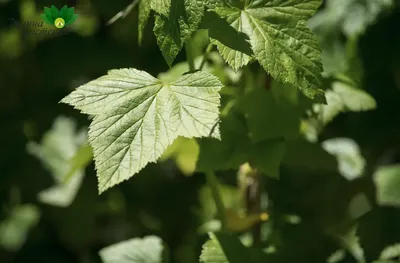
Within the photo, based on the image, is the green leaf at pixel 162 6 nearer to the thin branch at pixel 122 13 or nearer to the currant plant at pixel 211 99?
the currant plant at pixel 211 99

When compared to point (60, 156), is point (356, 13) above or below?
above

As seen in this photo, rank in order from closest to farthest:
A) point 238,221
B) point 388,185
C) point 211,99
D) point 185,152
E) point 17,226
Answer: point 211,99 < point 238,221 < point 185,152 < point 388,185 < point 17,226

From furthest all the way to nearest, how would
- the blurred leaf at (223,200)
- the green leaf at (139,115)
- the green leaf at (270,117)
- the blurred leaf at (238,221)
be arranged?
the blurred leaf at (223,200)
the blurred leaf at (238,221)
the green leaf at (270,117)
the green leaf at (139,115)

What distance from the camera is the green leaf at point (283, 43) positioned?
1117 millimetres

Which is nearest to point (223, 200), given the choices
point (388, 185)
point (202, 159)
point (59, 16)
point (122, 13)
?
point (388, 185)

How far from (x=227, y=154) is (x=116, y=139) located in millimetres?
312

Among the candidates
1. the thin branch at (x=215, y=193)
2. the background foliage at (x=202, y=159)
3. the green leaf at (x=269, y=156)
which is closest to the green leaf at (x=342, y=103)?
the background foliage at (x=202, y=159)

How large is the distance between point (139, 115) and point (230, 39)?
0.69 feet

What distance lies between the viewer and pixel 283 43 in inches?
45.4

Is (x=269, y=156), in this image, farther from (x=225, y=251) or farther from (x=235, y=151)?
(x=225, y=251)

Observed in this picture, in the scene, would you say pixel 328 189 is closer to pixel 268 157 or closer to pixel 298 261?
pixel 298 261

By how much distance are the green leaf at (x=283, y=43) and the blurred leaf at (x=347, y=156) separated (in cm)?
63

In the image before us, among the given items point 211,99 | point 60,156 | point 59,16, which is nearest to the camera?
point 211,99

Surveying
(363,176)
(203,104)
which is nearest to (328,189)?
(363,176)
